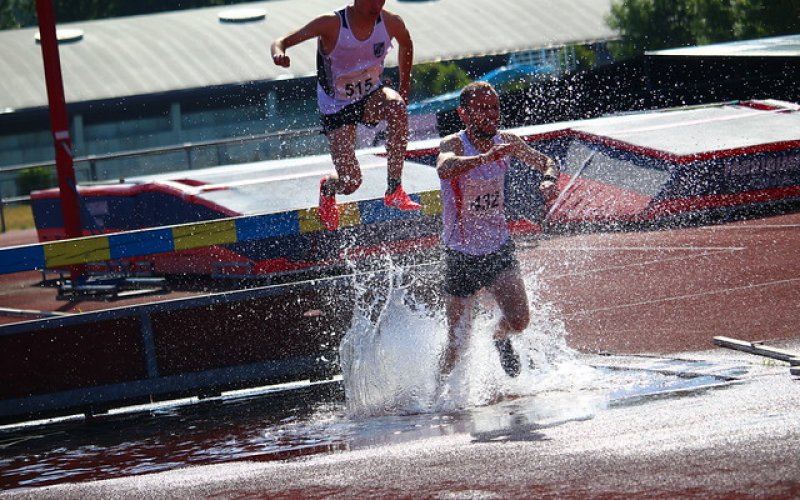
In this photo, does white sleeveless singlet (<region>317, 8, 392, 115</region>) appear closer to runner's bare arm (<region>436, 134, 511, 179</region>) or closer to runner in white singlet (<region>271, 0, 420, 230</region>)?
runner in white singlet (<region>271, 0, 420, 230</region>)

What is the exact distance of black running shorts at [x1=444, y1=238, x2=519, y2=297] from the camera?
834 centimetres

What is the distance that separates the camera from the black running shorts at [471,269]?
834 cm

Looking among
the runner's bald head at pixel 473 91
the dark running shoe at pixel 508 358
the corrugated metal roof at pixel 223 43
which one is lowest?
the dark running shoe at pixel 508 358

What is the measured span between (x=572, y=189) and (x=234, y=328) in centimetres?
745

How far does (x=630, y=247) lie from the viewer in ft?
47.2

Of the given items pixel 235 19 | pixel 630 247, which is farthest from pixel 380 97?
pixel 235 19

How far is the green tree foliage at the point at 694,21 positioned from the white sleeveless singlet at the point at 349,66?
23483mm

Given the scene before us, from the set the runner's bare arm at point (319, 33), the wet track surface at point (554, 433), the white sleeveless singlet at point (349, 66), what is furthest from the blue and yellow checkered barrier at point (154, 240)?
the runner's bare arm at point (319, 33)

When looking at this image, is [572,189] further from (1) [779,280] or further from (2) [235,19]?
(2) [235,19]

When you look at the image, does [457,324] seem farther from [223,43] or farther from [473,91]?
[223,43]

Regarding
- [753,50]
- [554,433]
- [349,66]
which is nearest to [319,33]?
[349,66]

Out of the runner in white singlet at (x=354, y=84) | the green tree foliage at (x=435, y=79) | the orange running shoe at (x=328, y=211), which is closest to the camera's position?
the runner in white singlet at (x=354, y=84)

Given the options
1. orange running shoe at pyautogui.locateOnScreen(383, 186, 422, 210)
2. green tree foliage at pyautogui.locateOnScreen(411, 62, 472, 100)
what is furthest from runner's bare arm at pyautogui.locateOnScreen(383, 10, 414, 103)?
green tree foliage at pyautogui.locateOnScreen(411, 62, 472, 100)

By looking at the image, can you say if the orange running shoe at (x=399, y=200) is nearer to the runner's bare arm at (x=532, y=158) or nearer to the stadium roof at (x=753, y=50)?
the runner's bare arm at (x=532, y=158)
